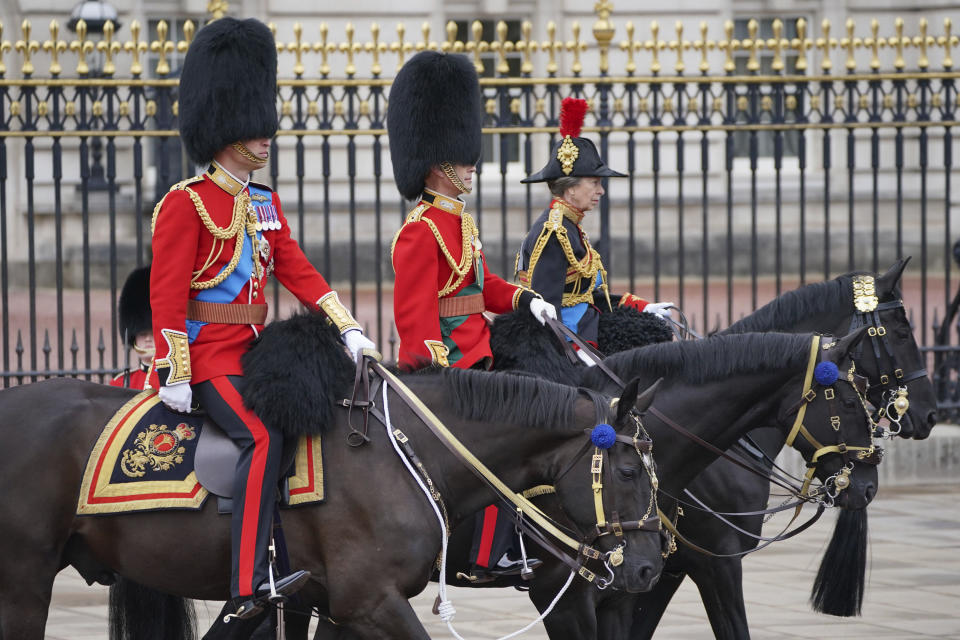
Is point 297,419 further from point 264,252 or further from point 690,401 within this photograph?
point 690,401

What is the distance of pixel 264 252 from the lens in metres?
5.29

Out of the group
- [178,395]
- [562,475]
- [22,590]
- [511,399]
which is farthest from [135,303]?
[562,475]

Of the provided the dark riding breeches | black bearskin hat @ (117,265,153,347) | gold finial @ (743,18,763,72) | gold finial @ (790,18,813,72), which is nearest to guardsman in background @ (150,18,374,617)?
the dark riding breeches

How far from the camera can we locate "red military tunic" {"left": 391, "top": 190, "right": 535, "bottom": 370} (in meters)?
5.62

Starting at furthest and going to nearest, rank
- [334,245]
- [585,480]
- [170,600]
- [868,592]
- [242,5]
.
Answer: [242,5] → [334,245] → [868,592] → [170,600] → [585,480]

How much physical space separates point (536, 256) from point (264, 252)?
1.42 m

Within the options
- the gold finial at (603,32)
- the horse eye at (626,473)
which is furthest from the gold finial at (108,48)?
the horse eye at (626,473)

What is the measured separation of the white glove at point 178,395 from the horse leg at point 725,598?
2.20m

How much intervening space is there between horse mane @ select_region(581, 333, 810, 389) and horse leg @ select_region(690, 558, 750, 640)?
0.90 meters

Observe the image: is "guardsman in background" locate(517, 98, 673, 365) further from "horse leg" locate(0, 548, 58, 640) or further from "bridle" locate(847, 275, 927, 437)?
"horse leg" locate(0, 548, 58, 640)

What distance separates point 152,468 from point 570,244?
6.96ft

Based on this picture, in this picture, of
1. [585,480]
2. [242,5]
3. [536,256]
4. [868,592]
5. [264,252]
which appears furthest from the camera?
[242,5]

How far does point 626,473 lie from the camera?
4684mm

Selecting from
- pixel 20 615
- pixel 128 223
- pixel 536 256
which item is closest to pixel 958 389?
pixel 536 256
